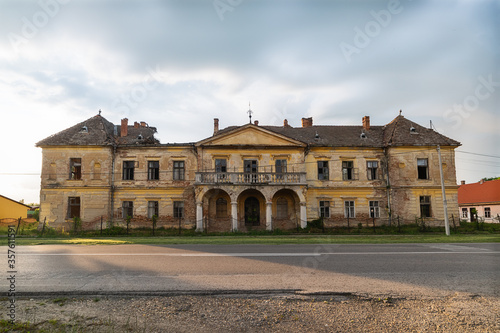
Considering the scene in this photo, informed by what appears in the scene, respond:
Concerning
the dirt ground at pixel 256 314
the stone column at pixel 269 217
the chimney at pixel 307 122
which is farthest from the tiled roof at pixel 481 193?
the dirt ground at pixel 256 314

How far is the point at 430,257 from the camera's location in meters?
8.78

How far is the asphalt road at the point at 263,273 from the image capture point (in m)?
5.56

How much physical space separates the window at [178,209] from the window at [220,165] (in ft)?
14.3

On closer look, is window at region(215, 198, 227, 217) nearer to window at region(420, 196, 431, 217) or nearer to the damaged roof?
the damaged roof

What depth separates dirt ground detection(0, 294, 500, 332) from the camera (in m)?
3.98

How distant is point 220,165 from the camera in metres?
27.1

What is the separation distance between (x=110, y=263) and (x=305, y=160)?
21675 mm

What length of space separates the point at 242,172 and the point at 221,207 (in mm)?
3673

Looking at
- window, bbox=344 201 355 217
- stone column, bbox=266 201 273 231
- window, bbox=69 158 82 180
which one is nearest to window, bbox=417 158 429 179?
window, bbox=344 201 355 217

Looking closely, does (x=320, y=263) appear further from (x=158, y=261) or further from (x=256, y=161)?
(x=256, y=161)

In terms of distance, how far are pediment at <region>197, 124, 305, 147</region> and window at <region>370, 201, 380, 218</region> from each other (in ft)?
27.3

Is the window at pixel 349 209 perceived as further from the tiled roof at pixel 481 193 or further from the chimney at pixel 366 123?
the tiled roof at pixel 481 193

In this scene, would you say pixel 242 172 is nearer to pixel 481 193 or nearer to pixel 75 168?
pixel 75 168

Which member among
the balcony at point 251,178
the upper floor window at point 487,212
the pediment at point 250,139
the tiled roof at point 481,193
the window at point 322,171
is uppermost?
the pediment at point 250,139
